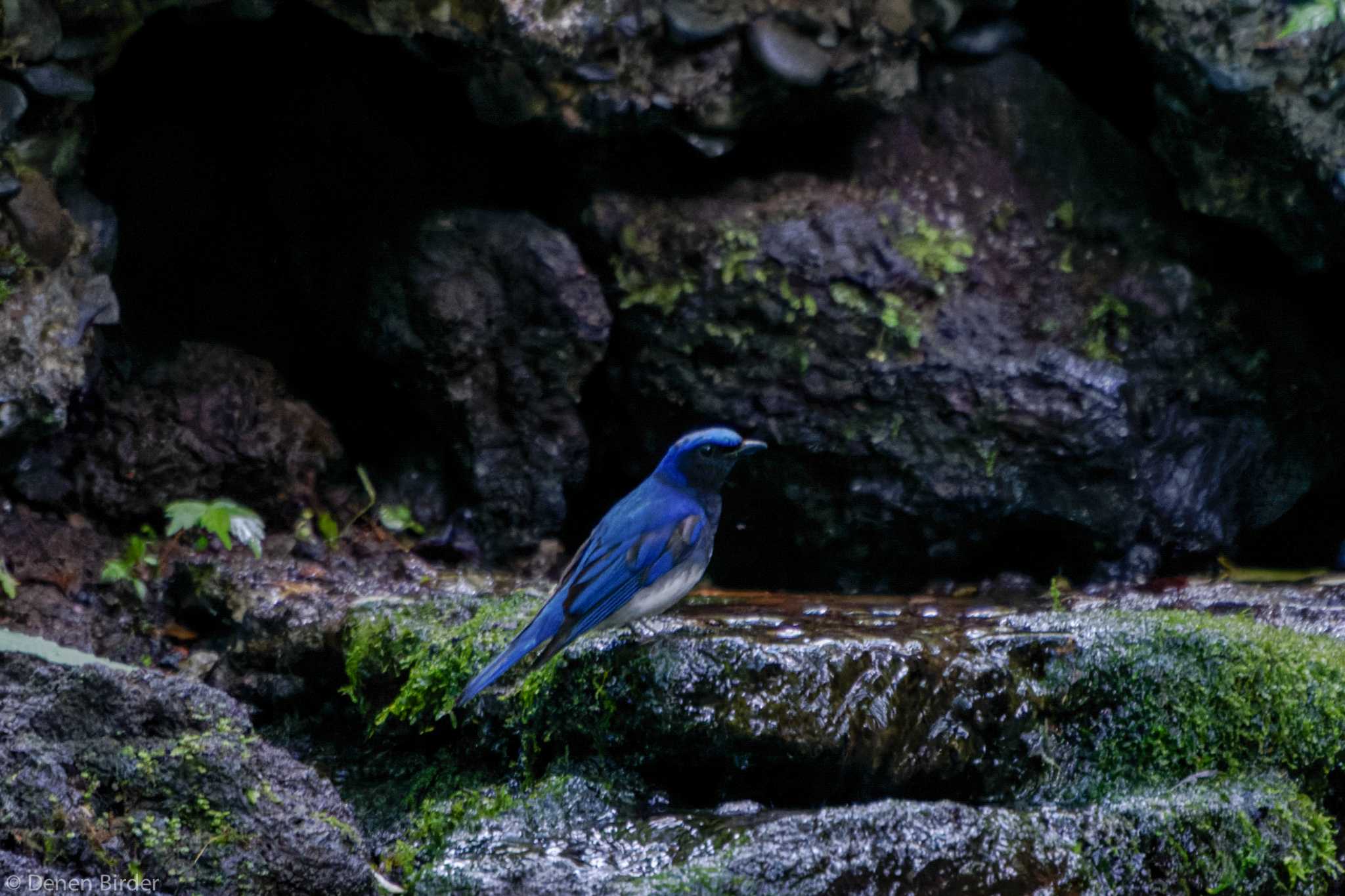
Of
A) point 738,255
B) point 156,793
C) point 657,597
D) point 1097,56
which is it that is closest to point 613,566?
point 657,597

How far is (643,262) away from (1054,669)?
2.99m

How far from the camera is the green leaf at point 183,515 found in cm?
602

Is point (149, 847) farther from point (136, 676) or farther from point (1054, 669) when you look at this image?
point (1054, 669)

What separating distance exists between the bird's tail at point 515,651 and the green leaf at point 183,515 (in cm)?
250

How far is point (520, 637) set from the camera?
4012 millimetres

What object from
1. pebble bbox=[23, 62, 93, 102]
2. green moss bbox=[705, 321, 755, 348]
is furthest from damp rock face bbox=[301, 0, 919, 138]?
pebble bbox=[23, 62, 93, 102]

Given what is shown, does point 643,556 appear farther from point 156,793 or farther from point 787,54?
point 787,54

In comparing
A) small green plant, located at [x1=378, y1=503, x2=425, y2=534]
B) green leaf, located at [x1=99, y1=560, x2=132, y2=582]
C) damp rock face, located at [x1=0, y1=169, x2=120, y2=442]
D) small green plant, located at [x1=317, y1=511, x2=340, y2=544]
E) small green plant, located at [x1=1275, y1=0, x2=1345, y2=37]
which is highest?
small green plant, located at [x1=1275, y1=0, x2=1345, y2=37]

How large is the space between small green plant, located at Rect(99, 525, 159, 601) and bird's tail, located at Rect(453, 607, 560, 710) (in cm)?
233

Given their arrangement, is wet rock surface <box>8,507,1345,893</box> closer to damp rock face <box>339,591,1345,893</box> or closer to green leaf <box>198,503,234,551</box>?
damp rock face <box>339,591,1345,893</box>

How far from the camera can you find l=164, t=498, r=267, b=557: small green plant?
6043 mm

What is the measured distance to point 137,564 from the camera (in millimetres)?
5848

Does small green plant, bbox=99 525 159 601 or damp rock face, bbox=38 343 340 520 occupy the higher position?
damp rock face, bbox=38 343 340 520

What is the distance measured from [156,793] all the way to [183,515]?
122 inches
